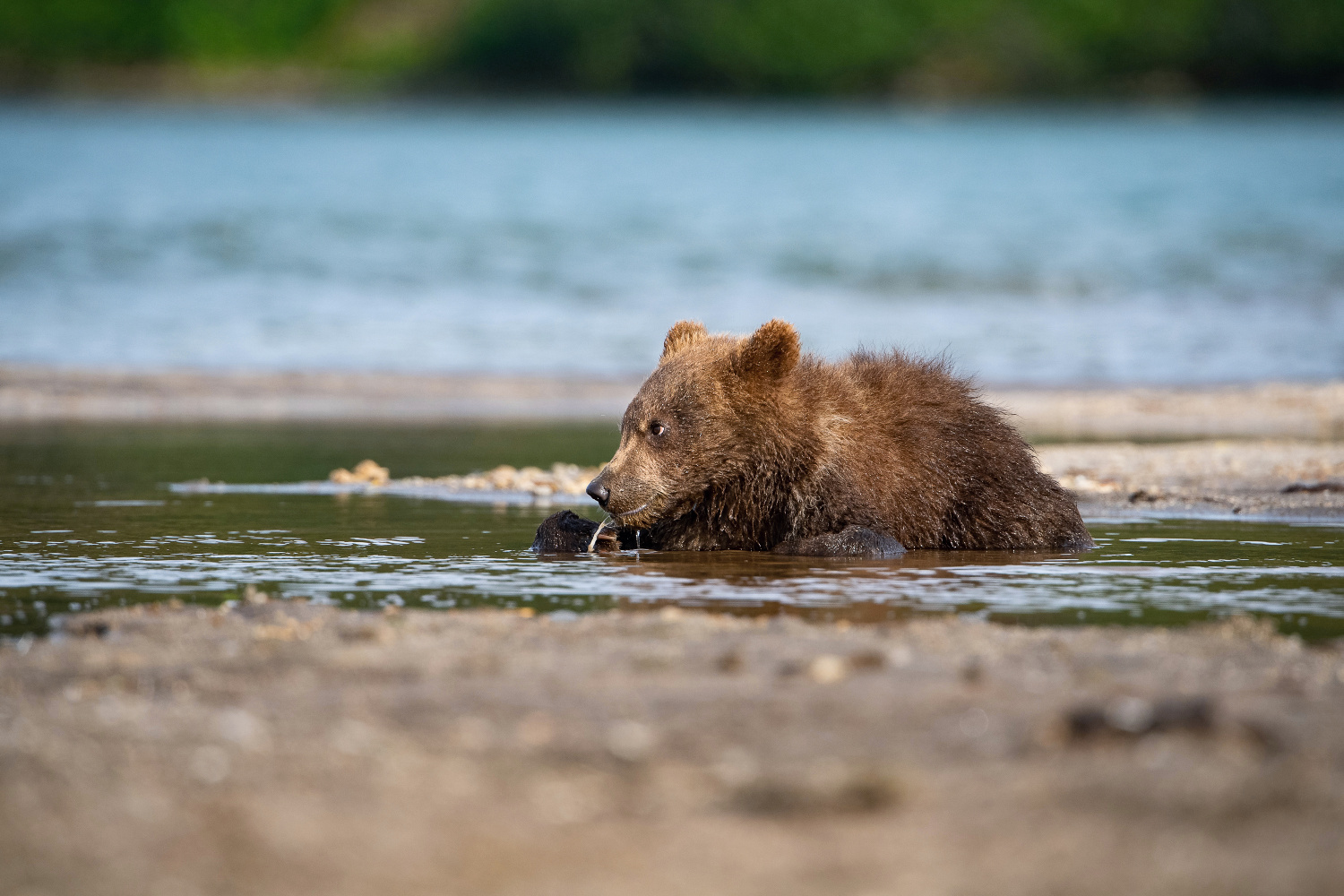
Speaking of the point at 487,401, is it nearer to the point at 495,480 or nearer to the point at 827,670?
the point at 495,480

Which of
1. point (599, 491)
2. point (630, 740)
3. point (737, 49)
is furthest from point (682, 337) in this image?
point (737, 49)

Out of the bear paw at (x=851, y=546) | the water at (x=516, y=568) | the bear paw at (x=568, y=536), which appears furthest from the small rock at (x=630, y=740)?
the bear paw at (x=568, y=536)

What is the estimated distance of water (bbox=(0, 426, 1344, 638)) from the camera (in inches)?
252

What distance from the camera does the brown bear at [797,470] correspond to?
7.80 m

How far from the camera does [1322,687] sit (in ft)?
15.9

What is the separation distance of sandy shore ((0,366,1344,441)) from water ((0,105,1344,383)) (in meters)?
1.54

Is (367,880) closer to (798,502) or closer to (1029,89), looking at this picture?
(798,502)

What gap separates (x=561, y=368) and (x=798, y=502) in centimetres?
1120

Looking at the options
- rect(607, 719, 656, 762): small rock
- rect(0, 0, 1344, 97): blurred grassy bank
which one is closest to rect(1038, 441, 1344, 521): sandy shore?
rect(607, 719, 656, 762): small rock

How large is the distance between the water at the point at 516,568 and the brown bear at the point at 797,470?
21 cm

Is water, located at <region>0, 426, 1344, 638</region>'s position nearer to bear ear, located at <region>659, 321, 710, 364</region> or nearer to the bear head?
the bear head

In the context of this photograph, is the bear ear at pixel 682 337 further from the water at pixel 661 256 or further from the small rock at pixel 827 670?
the water at pixel 661 256

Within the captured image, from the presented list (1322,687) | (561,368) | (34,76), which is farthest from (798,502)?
(34,76)

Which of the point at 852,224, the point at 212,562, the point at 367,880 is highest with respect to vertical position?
the point at 852,224
